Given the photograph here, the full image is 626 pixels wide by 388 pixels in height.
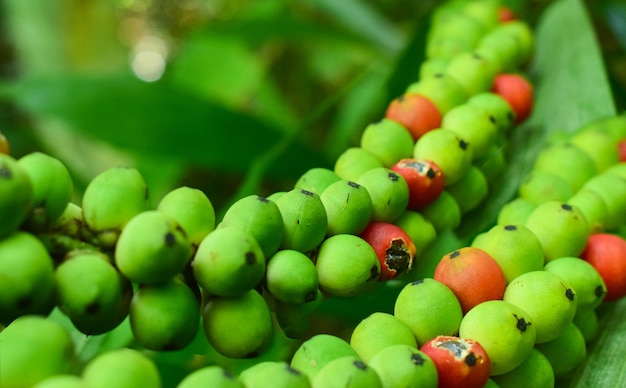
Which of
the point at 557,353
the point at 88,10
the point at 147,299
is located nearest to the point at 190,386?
the point at 147,299

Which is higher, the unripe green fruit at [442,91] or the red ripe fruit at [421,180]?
the unripe green fruit at [442,91]

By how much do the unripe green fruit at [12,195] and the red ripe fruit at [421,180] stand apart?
0.25 metres

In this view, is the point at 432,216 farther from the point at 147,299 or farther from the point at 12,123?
the point at 12,123

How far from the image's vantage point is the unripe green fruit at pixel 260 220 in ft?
1.17

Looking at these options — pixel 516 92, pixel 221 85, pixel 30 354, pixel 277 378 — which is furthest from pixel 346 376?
pixel 221 85

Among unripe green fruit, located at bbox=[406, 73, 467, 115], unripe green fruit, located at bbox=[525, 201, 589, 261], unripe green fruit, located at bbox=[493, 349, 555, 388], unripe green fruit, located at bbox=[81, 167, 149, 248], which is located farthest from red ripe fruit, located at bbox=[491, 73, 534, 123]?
unripe green fruit, located at bbox=[81, 167, 149, 248]

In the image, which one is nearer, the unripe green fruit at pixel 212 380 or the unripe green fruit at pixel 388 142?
the unripe green fruit at pixel 212 380

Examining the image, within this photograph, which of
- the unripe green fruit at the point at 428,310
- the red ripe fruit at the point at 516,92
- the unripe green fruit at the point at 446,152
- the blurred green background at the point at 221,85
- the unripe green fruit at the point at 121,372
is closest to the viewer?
the unripe green fruit at the point at 121,372

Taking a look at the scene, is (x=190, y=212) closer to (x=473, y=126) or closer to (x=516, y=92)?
(x=473, y=126)

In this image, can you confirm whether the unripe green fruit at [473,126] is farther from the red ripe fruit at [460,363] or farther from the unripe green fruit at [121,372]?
the unripe green fruit at [121,372]

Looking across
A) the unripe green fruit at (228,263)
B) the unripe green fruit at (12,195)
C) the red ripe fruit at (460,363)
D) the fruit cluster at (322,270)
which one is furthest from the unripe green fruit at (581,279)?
the unripe green fruit at (12,195)

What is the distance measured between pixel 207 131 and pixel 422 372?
55 cm

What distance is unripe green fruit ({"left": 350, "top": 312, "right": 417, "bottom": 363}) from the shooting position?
36 centimetres

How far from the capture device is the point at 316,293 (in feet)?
1.21
